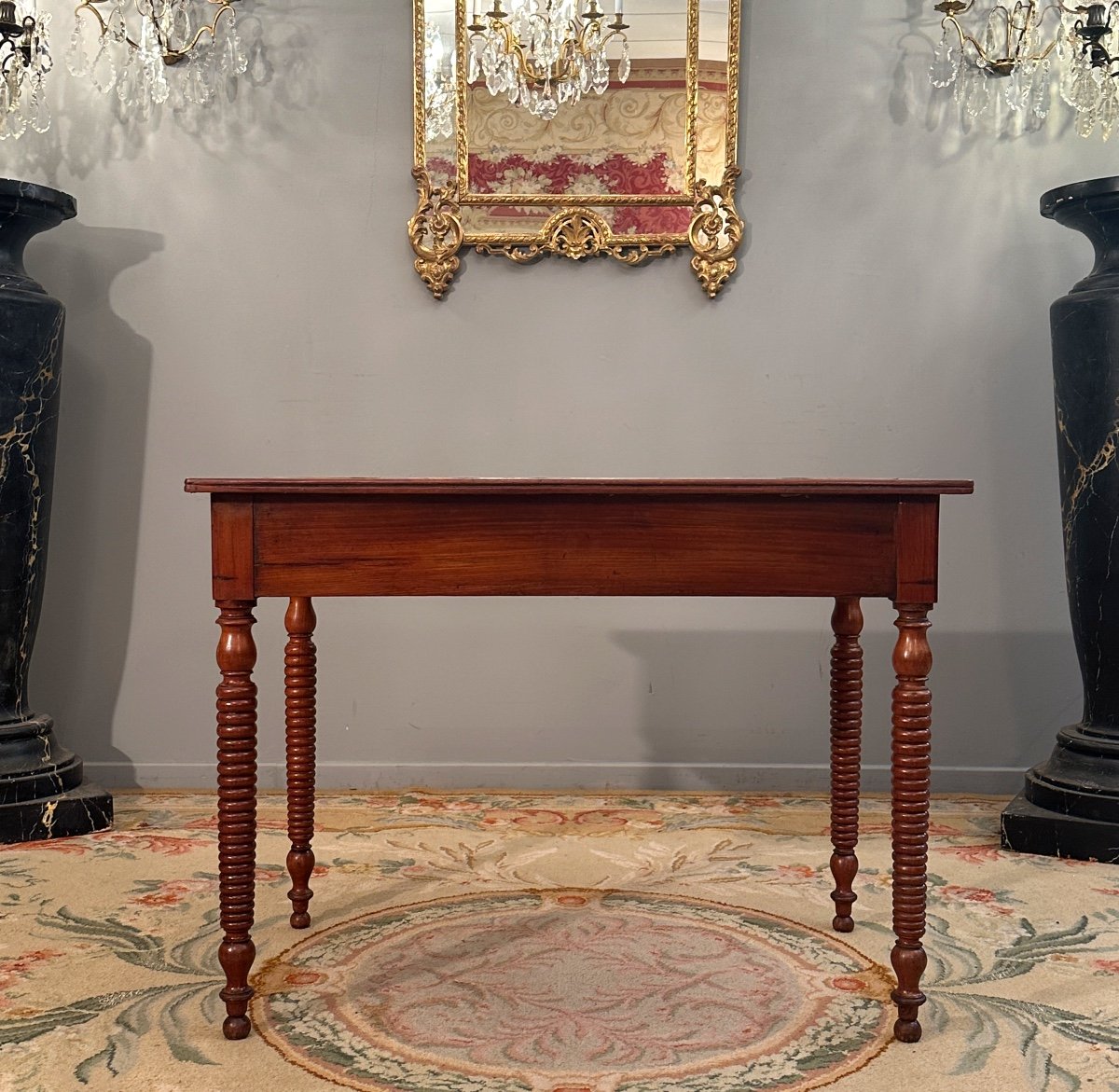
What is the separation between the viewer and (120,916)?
248 centimetres

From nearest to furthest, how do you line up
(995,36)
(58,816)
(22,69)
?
(58,816), (22,69), (995,36)

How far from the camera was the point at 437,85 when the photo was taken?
3604 millimetres

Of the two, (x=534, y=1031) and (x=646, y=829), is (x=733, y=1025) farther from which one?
(x=646, y=829)

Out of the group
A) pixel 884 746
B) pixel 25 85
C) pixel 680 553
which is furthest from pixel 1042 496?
pixel 25 85

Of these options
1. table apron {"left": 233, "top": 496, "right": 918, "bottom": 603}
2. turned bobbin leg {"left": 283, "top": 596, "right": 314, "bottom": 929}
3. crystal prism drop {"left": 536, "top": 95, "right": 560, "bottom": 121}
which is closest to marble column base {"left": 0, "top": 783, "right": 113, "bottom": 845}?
turned bobbin leg {"left": 283, "top": 596, "right": 314, "bottom": 929}

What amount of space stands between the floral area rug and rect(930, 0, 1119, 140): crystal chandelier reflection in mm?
2063

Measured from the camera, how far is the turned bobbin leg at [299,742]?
95.3 inches

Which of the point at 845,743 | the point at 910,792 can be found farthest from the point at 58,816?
the point at 910,792

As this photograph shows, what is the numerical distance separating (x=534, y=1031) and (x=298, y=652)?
881 mm

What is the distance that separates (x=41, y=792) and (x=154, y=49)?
2.15 metres

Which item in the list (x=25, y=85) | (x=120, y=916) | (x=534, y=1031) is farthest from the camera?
(x=25, y=85)

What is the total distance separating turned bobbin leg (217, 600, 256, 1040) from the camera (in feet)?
6.24

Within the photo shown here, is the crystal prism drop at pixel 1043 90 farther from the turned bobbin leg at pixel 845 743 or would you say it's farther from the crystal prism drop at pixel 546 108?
the turned bobbin leg at pixel 845 743

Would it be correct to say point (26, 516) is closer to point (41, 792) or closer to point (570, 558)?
Result: point (41, 792)
